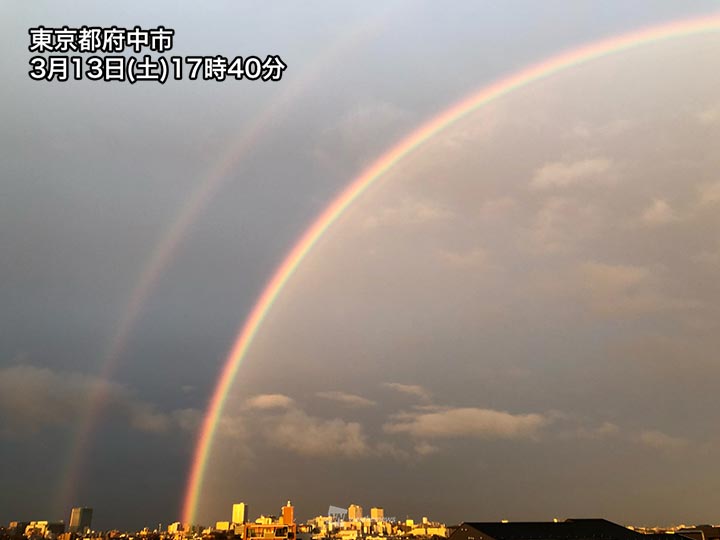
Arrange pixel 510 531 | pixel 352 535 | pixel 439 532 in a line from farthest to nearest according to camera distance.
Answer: pixel 439 532
pixel 352 535
pixel 510 531

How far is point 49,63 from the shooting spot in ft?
108

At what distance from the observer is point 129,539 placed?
16688 cm

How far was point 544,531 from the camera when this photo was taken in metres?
75.9

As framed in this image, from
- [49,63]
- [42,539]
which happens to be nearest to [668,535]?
[49,63]

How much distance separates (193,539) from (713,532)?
111266 millimetres

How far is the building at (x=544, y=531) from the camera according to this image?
74.3 meters

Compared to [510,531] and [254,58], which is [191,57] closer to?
[254,58]

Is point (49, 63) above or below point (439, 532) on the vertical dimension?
above

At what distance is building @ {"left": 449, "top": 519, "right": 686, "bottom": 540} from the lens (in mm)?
74312

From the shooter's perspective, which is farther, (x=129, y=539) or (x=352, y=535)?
(x=129, y=539)

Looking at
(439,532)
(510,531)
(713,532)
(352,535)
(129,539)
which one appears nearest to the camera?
(510,531)

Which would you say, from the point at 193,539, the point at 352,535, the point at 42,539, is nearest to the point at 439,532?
the point at 352,535

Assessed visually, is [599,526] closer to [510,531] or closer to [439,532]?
[510,531]

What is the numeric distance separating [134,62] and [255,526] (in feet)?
227
